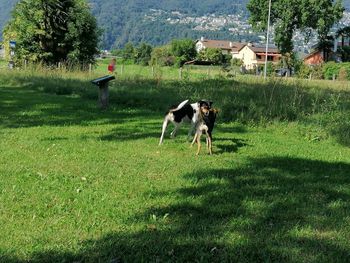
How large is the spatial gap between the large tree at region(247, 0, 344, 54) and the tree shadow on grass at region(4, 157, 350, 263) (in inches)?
2663

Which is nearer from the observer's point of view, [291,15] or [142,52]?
[291,15]

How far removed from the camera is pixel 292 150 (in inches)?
363

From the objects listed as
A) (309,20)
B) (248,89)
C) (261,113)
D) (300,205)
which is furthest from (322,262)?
(309,20)

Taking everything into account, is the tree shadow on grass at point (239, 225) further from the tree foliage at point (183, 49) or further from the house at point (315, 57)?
the tree foliage at point (183, 49)

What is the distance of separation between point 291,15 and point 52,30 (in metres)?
44.6

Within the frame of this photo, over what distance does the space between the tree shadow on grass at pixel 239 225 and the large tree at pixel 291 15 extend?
6764cm

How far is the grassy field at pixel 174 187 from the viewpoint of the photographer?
14.1 ft

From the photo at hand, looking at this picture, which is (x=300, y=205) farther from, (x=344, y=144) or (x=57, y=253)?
(x=344, y=144)

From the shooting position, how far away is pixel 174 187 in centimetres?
614

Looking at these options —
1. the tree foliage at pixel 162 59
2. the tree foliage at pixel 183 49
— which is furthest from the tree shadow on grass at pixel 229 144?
the tree foliage at pixel 183 49

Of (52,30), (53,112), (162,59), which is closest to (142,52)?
(162,59)

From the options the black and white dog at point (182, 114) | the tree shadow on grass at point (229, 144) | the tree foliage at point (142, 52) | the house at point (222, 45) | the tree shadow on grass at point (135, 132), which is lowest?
the tree shadow on grass at point (229, 144)

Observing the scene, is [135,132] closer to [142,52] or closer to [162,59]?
[162,59]

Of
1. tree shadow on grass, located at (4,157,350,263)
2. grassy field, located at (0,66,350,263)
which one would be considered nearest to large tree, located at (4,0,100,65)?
grassy field, located at (0,66,350,263)
